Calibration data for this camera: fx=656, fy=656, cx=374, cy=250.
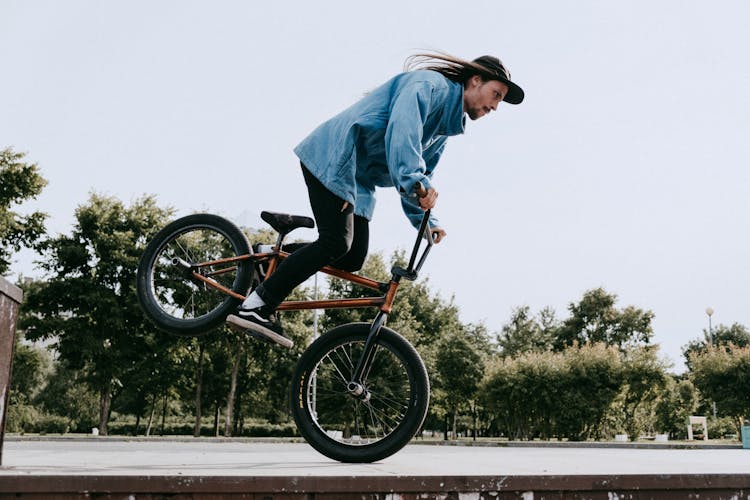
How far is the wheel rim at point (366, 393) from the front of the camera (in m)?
4.27

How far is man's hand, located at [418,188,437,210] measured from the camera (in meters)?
3.78

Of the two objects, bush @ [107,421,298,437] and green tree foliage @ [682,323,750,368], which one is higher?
green tree foliage @ [682,323,750,368]

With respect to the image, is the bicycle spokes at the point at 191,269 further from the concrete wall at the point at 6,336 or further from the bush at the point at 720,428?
the bush at the point at 720,428

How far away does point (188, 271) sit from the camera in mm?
4918

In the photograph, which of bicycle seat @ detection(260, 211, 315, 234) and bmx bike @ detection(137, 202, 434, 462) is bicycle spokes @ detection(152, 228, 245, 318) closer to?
bmx bike @ detection(137, 202, 434, 462)

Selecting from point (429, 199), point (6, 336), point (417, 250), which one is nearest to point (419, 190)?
point (429, 199)

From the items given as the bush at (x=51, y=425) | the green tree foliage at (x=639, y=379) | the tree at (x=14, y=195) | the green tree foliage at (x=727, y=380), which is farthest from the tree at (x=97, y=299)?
the green tree foliage at (x=727, y=380)

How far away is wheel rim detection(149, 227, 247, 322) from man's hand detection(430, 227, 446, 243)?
1.41 metres

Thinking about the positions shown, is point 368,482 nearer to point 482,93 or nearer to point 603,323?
point 482,93

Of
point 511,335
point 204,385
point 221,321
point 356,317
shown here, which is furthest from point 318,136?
point 511,335

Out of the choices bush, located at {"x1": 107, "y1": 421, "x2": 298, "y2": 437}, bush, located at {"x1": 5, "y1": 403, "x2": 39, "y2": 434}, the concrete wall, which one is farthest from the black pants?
bush, located at {"x1": 5, "y1": 403, "x2": 39, "y2": 434}

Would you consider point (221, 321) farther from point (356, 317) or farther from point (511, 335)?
point (511, 335)

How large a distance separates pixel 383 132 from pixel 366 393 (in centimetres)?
171

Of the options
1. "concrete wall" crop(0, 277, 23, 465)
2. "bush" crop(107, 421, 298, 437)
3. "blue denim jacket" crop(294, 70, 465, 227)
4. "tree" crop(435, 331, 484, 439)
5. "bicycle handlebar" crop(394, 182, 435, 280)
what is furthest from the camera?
"bush" crop(107, 421, 298, 437)
